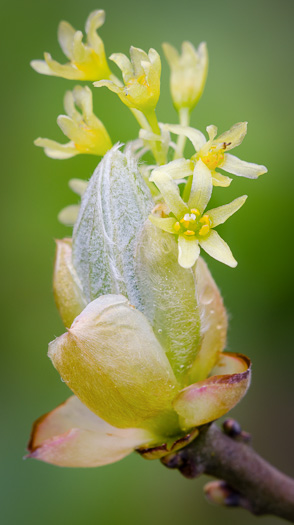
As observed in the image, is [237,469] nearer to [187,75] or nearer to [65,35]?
[187,75]

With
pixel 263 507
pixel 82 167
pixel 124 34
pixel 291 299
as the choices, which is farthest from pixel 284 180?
pixel 263 507

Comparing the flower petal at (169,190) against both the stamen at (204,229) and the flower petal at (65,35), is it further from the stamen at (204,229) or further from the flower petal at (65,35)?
the flower petal at (65,35)

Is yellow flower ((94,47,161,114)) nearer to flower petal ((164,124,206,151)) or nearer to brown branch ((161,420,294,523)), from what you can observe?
flower petal ((164,124,206,151))

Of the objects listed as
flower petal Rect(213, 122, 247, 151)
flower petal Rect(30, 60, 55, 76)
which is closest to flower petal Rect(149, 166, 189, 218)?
flower petal Rect(213, 122, 247, 151)

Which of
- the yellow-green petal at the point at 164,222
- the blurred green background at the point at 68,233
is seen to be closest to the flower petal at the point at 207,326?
the yellow-green petal at the point at 164,222

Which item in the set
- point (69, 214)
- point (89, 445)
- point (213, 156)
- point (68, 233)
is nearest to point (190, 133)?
point (213, 156)

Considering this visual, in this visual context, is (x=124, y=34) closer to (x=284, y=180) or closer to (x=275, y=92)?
(x=275, y=92)

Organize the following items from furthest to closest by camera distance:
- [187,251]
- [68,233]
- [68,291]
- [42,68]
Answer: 1. [68,233]
2. [42,68]
3. [68,291]
4. [187,251]
